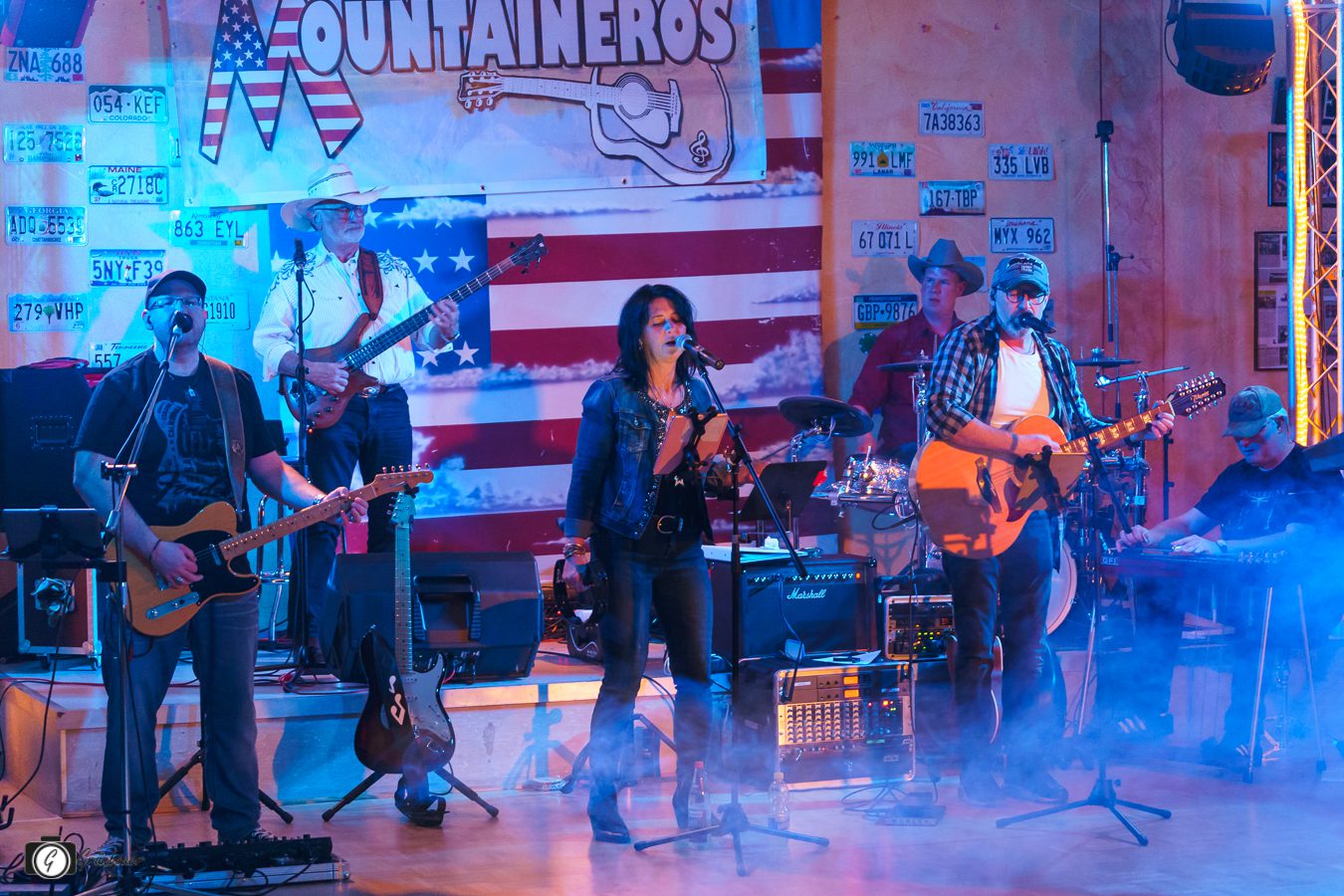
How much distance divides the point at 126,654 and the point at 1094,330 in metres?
6.00

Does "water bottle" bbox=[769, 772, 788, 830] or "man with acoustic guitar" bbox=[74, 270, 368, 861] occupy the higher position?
"man with acoustic guitar" bbox=[74, 270, 368, 861]

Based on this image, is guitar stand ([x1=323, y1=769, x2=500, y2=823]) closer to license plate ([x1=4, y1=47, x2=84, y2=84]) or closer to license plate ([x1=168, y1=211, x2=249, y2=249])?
license plate ([x1=168, y1=211, x2=249, y2=249])

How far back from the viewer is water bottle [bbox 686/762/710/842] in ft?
18.1

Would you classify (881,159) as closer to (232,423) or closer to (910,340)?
(910,340)

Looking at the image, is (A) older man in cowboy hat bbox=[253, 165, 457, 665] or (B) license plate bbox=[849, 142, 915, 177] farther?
(B) license plate bbox=[849, 142, 915, 177]

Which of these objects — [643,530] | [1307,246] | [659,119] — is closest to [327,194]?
[659,119]

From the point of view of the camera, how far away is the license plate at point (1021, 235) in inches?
344

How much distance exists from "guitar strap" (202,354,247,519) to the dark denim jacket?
3.56 feet

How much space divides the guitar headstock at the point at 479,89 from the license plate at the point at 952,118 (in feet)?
7.89

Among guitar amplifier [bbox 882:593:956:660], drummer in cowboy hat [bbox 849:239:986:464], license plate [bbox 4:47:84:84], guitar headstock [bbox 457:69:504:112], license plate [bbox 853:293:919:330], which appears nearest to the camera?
guitar amplifier [bbox 882:593:956:660]

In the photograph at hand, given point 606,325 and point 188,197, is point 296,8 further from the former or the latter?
point 606,325

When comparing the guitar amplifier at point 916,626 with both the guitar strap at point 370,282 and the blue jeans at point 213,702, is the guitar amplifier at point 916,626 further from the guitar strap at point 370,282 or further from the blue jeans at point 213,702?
the guitar strap at point 370,282

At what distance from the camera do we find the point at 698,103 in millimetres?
8156

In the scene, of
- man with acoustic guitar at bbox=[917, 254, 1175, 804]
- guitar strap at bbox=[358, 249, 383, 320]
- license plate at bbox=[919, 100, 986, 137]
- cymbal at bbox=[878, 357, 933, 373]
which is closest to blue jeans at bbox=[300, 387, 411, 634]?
guitar strap at bbox=[358, 249, 383, 320]
